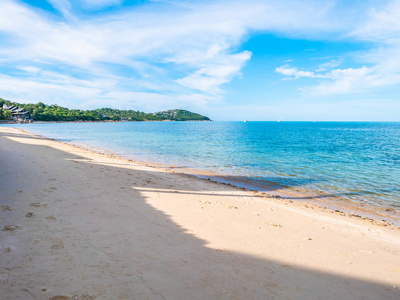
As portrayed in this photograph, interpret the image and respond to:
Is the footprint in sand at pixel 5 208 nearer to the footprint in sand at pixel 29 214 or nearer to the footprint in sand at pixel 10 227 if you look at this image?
the footprint in sand at pixel 29 214

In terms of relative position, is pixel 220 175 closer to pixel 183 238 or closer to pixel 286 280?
pixel 183 238

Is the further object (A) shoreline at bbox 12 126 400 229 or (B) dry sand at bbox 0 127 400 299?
(A) shoreline at bbox 12 126 400 229

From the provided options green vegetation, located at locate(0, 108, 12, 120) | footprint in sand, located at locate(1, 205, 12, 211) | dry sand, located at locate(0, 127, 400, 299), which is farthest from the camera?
green vegetation, located at locate(0, 108, 12, 120)

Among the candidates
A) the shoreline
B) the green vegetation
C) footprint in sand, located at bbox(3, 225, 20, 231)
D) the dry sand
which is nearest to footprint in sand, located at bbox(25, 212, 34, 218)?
the dry sand

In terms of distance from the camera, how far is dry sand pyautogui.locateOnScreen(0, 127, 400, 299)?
13.0 feet

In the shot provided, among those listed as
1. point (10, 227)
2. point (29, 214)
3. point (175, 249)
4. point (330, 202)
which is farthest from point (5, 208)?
point (330, 202)

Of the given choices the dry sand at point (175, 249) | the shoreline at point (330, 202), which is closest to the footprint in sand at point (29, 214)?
the dry sand at point (175, 249)

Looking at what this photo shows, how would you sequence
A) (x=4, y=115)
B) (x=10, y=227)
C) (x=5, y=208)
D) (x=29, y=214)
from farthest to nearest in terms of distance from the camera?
(x=4, y=115) → (x=5, y=208) → (x=29, y=214) → (x=10, y=227)

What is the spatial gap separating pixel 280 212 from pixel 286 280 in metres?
5.17

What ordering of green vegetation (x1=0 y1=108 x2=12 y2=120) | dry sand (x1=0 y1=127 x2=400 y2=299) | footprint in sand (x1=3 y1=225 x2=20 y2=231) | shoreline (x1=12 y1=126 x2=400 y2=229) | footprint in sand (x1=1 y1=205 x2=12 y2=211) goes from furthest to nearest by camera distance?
green vegetation (x1=0 y1=108 x2=12 y2=120), shoreline (x1=12 y1=126 x2=400 y2=229), footprint in sand (x1=1 y1=205 x2=12 y2=211), footprint in sand (x1=3 y1=225 x2=20 y2=231), dry sand (x1=0 y1=127 x2=400 y2=299)

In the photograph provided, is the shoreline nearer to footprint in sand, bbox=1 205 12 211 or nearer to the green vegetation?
footprint in sand, bbox=1 205 12 211

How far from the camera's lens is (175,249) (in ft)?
17.6

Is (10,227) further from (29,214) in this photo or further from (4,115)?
(4,115)

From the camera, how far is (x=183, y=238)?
601 centimetres
